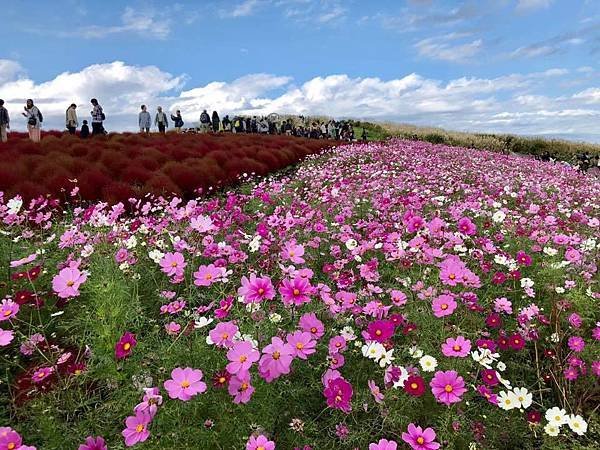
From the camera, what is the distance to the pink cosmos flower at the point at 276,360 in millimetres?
1779

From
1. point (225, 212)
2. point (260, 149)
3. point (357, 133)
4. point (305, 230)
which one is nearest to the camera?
point (305, 230)

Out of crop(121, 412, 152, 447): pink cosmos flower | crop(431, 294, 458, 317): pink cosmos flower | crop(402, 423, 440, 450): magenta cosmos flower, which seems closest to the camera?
crop(121, 412, 152, 447): pink cosmos flower

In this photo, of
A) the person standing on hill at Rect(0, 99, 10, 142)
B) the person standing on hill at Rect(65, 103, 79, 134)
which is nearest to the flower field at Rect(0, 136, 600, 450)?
the person standing on hill at Rect(0, 99, 10, 142)

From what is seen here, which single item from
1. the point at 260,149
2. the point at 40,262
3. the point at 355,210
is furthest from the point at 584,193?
the point at 40,262

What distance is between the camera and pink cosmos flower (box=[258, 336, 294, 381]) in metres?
1.78

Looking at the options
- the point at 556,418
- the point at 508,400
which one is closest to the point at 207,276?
the point at 508,400

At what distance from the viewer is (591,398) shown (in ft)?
9.86

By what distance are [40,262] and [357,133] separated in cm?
4066

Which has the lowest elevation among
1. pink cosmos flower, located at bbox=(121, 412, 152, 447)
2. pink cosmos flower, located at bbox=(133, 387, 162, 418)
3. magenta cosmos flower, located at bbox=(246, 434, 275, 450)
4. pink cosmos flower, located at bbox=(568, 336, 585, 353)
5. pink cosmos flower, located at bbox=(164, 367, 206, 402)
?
pink cosmos flower, located at bbox=(568, 336, 585, 353)

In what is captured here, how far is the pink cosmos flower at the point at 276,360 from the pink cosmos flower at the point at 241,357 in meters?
0.05

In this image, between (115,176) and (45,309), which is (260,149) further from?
(45,309)

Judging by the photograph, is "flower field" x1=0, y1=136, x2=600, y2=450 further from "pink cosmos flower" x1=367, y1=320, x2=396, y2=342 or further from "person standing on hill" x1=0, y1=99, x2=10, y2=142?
"person standing on hill" x1=0, y1=99, x2=10, y2=142

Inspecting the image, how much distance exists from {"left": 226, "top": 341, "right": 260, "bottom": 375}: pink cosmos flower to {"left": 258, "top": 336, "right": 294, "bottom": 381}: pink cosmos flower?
5cm

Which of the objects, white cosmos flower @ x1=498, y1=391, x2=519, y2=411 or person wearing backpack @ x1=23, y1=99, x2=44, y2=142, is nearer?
white cosmos flower @ x1=498, y1=391, x2=519, y2=411
